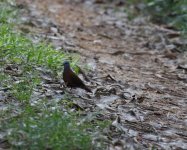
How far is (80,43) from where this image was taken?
759cm

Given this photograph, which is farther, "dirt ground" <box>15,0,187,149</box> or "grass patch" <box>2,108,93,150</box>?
"dirt ground" <box>15,0,187,149</box>

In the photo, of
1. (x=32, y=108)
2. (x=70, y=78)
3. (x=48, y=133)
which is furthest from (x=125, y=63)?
(x=48, y=133)

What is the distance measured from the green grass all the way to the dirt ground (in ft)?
1.08

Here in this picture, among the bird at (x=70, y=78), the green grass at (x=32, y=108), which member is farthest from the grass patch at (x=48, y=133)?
the bird at (x=70, y=78)

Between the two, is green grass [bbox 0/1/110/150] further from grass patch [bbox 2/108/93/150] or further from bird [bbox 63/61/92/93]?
bird [bbox 63/61/92/93]

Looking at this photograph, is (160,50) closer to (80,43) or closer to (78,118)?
(80,43)

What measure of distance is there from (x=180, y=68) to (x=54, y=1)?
4.91 m

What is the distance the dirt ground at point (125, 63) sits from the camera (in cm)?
439

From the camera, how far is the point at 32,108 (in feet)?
13.2

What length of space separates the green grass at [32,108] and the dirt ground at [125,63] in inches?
13.0

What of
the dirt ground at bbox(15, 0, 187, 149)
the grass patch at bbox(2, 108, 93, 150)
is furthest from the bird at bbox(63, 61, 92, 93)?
the grass patch at bbox(2, 108, 93, 150)

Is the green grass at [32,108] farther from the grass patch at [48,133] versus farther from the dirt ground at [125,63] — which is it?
the dirt ground at [125,63]

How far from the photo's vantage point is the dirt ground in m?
4.39

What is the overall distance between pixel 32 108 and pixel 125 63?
2.94 meters
